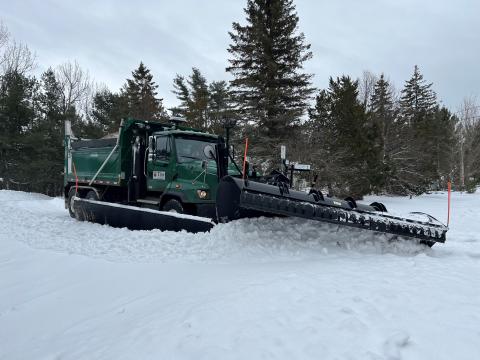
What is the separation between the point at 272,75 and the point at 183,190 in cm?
1492

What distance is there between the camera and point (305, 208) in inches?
192

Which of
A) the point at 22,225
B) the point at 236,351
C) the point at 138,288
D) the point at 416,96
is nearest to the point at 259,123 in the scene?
the point at 22,225

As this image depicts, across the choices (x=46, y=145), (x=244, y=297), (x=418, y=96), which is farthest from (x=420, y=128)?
(x=244, y=297)

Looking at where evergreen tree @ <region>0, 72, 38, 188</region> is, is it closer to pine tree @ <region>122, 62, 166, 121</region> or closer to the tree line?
the tree line

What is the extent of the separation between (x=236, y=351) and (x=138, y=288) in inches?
83.7

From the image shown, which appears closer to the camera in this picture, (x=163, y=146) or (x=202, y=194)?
(x=202, y=194)

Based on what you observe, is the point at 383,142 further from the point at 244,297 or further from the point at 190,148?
the point at 244,297

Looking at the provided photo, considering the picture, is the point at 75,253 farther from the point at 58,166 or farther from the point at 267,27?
the point at 58,166

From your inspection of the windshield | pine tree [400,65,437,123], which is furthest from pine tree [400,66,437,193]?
the windshield

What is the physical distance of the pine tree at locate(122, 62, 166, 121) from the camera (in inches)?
1222

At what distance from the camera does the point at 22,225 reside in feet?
29.5

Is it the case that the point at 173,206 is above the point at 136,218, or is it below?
above

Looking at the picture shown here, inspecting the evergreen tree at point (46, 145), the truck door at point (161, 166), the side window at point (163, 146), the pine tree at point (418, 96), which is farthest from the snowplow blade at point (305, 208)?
the pine tree at point (418, 96)

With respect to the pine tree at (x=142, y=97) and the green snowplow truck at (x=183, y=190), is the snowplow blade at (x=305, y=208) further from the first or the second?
the pine tree at (x=142, y=97)
